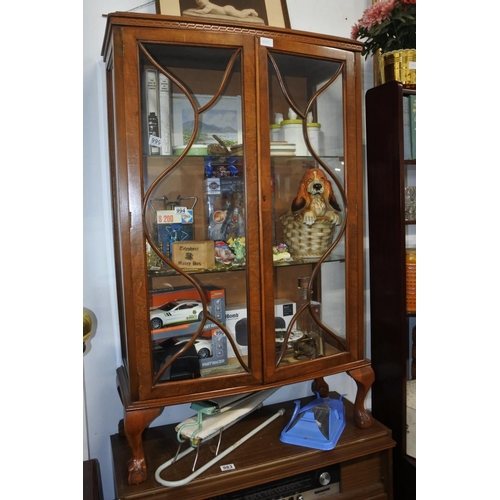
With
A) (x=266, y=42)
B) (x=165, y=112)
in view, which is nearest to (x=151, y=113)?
(x=165, y=112)

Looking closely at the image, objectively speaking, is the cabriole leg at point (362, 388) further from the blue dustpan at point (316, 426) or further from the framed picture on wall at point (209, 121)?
the framed picture on wall at point (209, 121)

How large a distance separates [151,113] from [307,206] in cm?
56

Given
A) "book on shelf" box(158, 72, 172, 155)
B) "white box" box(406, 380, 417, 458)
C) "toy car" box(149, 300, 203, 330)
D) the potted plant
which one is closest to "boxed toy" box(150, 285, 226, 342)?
"toy car" box(149, 300, 203, 330)

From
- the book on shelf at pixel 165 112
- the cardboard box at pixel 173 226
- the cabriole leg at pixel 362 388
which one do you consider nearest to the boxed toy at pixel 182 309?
the cardboard box at pixel 173 226

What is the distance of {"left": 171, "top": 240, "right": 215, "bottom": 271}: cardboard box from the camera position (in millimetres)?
1271

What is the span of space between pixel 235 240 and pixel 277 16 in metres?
0.90

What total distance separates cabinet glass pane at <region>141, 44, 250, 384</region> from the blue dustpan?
1.00 ft

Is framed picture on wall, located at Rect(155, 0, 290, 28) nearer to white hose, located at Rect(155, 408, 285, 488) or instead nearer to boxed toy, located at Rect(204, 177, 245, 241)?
boxed toy, located at Rect(204, 177, 245, 241)

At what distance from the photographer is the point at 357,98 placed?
1400 mm

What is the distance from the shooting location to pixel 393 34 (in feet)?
5.34

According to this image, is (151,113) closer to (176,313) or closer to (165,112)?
(165,112)
